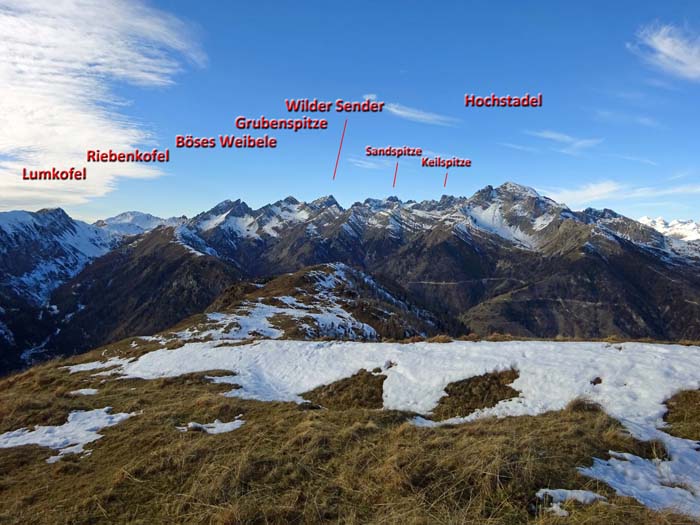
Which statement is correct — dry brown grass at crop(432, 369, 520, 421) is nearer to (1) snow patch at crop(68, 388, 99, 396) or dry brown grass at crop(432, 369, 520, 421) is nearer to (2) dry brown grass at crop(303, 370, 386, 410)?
(2) dry brown grass at crop(303, 370, 386, 410)

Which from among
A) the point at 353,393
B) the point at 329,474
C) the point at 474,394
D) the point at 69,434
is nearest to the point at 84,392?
the point at 69,434

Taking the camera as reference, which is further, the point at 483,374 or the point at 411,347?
the point at 411,347

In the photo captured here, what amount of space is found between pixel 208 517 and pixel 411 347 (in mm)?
19048

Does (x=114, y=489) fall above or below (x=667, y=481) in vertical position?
below

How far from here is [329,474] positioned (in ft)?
31.4

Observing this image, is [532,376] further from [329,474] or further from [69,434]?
[69,434]

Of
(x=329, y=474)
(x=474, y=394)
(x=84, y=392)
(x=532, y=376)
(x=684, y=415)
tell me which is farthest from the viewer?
(x=84, y=392)

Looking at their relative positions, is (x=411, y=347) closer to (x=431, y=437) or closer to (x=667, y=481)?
(x=431, y=437)

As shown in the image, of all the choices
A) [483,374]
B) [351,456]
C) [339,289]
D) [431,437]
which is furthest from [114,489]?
[339,289]

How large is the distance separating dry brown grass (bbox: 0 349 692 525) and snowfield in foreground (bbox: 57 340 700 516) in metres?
1.09

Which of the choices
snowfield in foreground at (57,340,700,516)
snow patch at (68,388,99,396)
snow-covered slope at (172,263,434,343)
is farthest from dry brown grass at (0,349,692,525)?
snow-covered slope at (172,263,434,343)

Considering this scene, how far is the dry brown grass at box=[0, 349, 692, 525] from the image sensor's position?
308 inches

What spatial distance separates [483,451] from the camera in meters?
9.45

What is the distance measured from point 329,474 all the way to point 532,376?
43.4 feet
